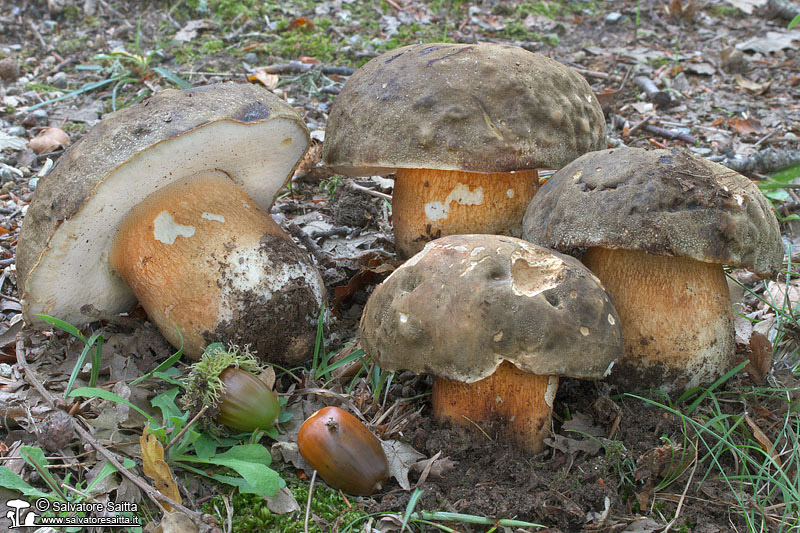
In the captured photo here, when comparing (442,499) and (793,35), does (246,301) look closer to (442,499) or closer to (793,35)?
(442,499)

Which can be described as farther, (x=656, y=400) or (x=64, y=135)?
(x=64, y=135)

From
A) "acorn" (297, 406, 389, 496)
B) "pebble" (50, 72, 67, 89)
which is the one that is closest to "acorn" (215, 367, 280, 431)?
"acorn" (297, 406, 389, 496)

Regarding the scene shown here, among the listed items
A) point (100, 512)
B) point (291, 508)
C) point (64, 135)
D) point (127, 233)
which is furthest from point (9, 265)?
point (291, 508)

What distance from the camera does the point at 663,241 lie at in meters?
2.00

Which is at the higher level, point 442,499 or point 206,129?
point 206,129

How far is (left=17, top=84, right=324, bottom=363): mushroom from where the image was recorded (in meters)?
2.26

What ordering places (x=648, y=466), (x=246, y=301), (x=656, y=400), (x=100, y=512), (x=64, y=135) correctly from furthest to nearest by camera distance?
(x=64, y=135), (x=246, y=301), (x=656, y=400), (x=648, y=466), (x=100, y=512)

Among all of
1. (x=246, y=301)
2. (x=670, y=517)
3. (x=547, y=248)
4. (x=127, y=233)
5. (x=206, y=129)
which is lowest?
(x=670, y=517)

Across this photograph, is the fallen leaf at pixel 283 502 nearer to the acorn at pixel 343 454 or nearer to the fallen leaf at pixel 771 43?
the acorn at pixel 343 454

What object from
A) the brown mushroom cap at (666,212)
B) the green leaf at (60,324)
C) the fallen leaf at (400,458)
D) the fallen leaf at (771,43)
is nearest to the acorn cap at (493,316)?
the brown mushroom cap at (666,212)

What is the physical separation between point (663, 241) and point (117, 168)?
1.79m

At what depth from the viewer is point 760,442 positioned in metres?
2.16

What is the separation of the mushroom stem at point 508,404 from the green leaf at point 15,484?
4.05ft

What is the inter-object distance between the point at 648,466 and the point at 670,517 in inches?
6.1
